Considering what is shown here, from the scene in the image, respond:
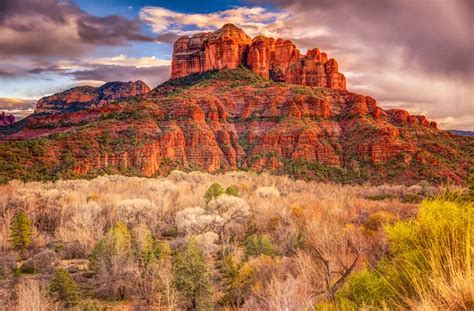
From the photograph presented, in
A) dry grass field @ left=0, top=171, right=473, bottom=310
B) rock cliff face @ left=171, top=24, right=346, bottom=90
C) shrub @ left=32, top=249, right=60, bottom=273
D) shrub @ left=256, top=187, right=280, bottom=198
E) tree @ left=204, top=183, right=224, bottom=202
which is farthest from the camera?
rock cliff face @ left=171, top=24, right=346, bottom=90

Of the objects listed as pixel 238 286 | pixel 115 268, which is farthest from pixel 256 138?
pixel 238 286

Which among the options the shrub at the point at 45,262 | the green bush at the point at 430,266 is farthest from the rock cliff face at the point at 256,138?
the green bush at the point at 430,266

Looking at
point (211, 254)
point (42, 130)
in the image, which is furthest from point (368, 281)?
point (42, 130)

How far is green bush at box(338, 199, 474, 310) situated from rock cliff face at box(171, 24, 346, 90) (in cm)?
14243

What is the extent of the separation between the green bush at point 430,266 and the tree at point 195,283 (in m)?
16.6

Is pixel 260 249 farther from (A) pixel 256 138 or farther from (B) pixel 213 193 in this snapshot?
(A) pixel 256 138

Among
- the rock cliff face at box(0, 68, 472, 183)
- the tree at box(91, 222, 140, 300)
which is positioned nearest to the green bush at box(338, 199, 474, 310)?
the tree at box(91, 222, 140, 300)

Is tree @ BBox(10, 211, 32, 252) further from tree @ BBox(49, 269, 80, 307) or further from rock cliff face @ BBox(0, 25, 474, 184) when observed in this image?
rock cliff face @ BBox(0, 25, 474, 184)

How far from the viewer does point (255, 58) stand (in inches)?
5910

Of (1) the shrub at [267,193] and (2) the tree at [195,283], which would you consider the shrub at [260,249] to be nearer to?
(2) the tree at [195,283]

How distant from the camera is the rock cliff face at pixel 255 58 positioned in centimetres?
14950

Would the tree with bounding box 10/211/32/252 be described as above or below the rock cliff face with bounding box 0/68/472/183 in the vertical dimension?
below

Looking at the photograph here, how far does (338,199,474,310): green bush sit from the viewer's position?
3752 millimetres

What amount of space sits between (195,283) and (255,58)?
5312 inches
